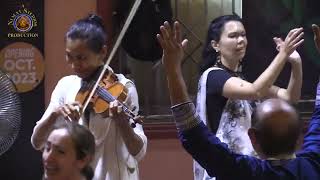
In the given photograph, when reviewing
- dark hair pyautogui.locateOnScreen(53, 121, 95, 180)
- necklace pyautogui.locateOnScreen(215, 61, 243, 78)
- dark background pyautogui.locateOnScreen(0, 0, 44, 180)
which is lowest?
dark background pyautogui.locateOnScreen(0, 0, 44, 180)

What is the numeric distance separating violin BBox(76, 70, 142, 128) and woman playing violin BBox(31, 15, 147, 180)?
17 mm

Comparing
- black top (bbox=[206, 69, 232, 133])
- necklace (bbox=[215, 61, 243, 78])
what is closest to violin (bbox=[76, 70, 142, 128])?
black top (bbox=[206, 69, 232, 133])

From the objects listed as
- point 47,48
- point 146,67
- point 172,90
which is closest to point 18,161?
point 47,48

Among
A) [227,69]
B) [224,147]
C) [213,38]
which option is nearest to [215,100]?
[227,69]

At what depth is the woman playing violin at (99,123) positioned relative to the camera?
6.64 ft

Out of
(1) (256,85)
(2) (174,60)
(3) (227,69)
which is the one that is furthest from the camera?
(3) (227,69)

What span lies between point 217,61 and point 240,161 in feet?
3.47

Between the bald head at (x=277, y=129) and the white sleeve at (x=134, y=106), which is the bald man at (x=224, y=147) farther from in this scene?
the white sleeve at (x=134, y=106)

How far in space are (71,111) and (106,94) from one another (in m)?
0.14

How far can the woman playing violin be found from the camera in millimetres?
2025

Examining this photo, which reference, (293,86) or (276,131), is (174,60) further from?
(293,86)

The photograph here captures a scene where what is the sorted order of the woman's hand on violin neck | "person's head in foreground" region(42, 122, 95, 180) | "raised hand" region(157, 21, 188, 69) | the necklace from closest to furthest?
"raised hand" region(157, 21, 188, 69) < "person's head in foreground" region(42, 122, 95, 180) < the woman's hand on violin neck < the necklace

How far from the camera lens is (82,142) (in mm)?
1760

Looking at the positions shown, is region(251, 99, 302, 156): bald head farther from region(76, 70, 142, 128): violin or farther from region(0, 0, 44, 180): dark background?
region(0, 0, 44, 180): dark background
